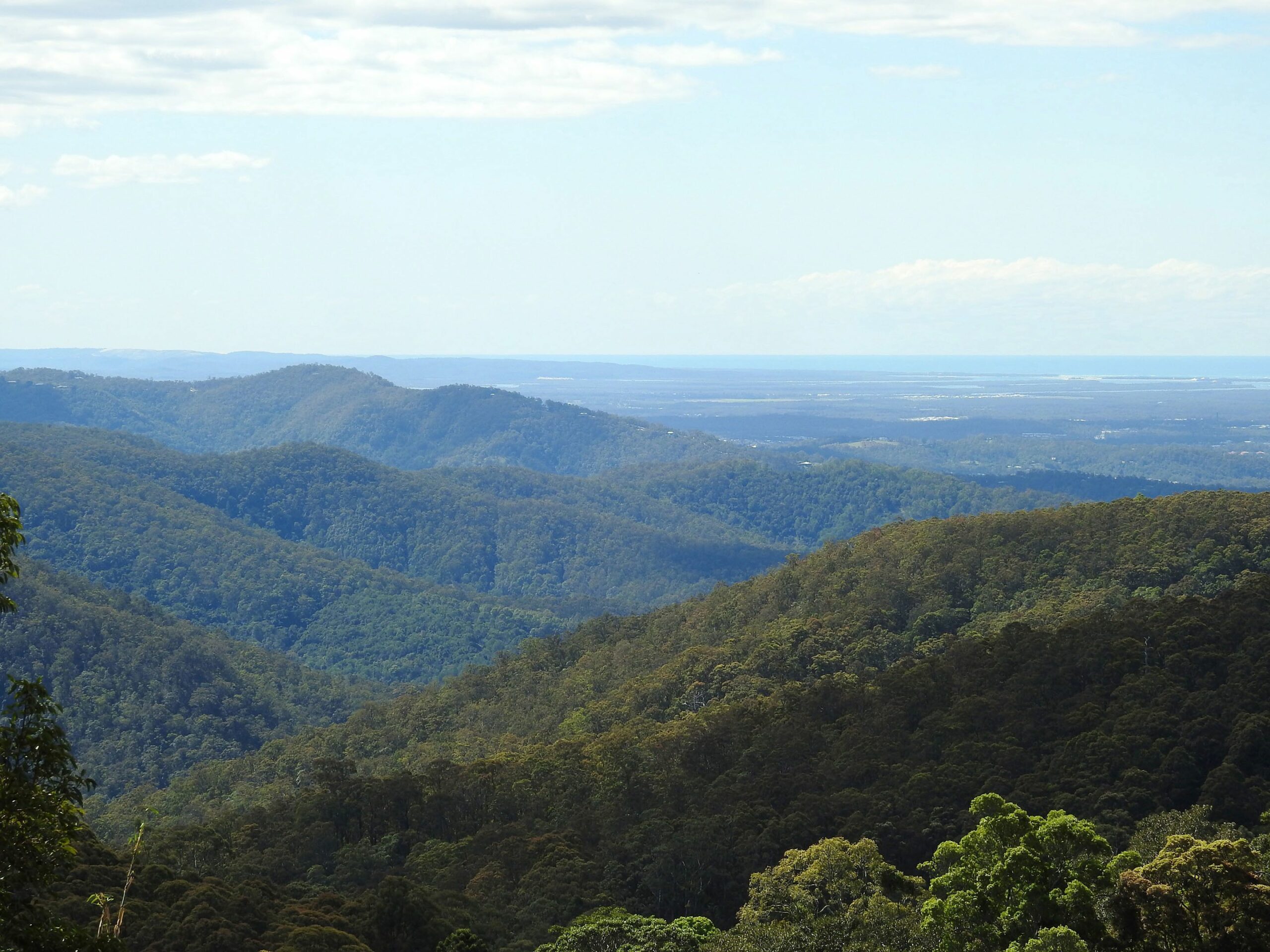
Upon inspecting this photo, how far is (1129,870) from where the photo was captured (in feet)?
93.0

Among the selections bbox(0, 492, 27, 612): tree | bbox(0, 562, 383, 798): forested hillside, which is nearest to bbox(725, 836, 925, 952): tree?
bbox(0, 492, 27, 612): tree

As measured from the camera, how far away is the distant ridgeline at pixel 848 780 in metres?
31.8

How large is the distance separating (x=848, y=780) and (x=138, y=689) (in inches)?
3168

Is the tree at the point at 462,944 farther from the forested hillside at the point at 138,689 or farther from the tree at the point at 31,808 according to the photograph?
the forested hillside at the point at 138,689

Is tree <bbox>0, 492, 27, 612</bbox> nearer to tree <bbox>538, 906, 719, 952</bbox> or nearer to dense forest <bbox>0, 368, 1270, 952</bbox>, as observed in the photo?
dense forest <bbox>0, 368, 1270, 952</bbox>

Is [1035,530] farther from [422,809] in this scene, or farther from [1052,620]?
[422,809]

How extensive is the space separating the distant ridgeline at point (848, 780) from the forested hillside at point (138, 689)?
1623 cm

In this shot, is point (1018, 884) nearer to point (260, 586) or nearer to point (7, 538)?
point (7, 538)

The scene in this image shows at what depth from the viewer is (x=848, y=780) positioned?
2197 inches

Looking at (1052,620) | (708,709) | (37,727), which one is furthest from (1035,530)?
(37,727)

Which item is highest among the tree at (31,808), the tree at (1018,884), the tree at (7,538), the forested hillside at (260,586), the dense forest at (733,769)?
the tree at (7,538)

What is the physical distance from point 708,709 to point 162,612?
86447 millimetres

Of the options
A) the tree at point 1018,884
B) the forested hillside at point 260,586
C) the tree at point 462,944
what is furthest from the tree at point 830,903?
the forested hillside at point 260,586

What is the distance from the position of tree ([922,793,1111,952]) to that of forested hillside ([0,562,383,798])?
89237 millimetres
